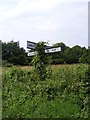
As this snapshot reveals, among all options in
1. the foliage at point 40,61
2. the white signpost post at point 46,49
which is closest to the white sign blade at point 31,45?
the white signpost post at point 46,49

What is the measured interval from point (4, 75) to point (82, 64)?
11.3 ft

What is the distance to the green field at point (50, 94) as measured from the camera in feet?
20.3

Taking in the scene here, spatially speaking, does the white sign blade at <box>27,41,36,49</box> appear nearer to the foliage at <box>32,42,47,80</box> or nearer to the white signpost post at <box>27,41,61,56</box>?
the white signpost post at <box>27,41,61,56</box>

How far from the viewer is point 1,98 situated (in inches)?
329

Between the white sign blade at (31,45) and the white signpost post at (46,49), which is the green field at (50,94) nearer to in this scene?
the white signpost post at (46,49)

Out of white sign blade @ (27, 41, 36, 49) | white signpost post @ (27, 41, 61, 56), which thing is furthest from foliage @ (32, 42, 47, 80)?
white sign blade @ (27, 41, 36, 49)

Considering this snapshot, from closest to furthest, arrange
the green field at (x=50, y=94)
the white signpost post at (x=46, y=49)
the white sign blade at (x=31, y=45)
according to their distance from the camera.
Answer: the green field at (x=50, y=94) < the white signpost post at (x=46, y=49) < the white sign blade at (x=31, y=45)

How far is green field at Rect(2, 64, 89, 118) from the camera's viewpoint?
6184 mm

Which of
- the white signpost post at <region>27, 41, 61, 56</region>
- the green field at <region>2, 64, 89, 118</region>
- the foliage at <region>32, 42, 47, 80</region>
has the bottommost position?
the green field at <region>2, 64, 89, 118</region>

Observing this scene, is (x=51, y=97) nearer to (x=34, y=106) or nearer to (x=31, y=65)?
(x=34, y=106)

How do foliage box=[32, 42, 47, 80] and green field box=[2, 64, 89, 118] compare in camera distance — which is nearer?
green field box=[2, 64, 89, 118]

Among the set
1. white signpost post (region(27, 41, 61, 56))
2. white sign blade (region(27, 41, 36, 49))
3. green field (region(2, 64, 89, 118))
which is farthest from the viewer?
white sign blade (region(27, 41, 36, 49))

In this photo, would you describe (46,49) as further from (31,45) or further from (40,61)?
(31,45)

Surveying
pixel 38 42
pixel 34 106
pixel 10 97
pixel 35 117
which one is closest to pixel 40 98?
pixel 34 106
